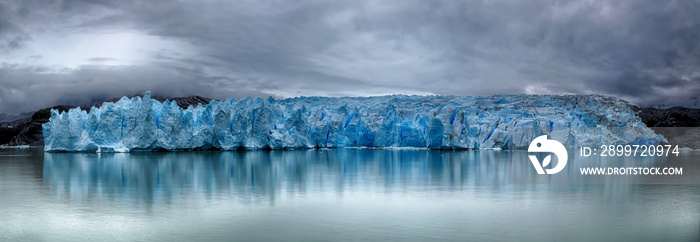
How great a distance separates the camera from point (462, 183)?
12203mm

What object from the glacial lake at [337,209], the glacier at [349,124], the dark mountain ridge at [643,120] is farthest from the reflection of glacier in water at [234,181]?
the dark mountain ridge at [643,120]

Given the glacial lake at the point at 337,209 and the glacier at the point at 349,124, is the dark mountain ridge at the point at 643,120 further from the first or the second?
the glacial lake at the point at 337,209

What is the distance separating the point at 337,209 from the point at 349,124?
2717 cm

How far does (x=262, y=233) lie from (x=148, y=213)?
2.41 metres

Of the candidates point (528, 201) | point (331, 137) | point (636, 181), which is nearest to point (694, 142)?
point (331, 137)

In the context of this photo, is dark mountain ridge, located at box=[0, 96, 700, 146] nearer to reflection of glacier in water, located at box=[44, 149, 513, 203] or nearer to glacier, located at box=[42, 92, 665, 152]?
glacier, located at box=[42, 92, 665, 152]

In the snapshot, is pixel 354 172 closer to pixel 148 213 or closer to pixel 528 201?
pixel 528 201

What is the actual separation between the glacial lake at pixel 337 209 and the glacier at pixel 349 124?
14237mm

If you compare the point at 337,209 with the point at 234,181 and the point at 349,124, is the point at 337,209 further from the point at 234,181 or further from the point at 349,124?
the point at 349,124

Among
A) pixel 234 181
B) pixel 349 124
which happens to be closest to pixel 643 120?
pixel 349 124

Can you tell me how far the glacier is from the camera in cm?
2722

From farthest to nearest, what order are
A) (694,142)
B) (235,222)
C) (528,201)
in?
(694,142), (528,201), (235,222)

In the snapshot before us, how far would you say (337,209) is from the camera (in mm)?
8289

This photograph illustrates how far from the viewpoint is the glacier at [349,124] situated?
2722 cm
